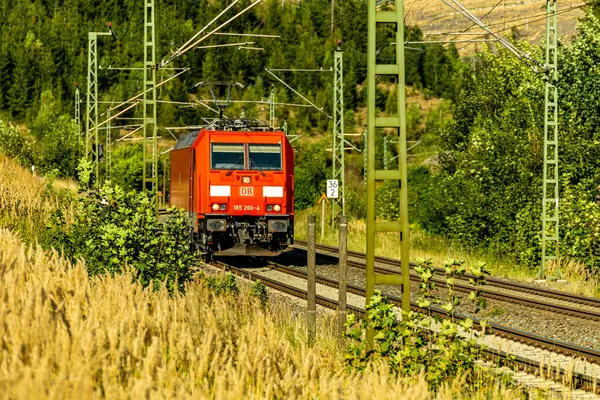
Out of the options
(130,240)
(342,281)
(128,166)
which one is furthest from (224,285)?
(128,166)

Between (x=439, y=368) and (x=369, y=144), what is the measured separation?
6.95ft

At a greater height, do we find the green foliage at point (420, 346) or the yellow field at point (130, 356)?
the yellow field at point (130, 356)

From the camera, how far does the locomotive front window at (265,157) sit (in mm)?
23062

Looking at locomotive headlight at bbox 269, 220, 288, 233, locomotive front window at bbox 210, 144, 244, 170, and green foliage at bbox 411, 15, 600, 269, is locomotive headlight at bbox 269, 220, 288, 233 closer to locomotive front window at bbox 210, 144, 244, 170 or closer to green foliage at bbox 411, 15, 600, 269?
locomotive front window at bbox 210, 144, 244, 170

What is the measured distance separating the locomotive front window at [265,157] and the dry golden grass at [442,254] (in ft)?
15.1

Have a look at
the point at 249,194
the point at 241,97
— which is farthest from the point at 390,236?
the point at 241,97

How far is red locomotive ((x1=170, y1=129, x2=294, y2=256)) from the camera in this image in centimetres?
2266

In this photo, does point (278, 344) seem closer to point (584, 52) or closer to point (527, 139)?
point (527, 139)

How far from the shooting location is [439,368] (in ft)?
26.0

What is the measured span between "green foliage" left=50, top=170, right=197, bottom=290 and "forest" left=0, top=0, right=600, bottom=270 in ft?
35.0

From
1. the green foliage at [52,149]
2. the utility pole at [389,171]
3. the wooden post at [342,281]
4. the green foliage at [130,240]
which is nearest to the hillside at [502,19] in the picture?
the green foliage at [52,149]

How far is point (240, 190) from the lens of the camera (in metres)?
22.9

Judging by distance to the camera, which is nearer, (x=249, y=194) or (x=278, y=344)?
(x=278, y=344)

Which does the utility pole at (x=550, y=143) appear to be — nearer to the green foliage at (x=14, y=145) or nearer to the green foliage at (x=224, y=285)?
the green foliage at (x=224, y=285)
